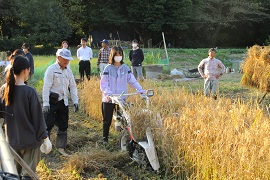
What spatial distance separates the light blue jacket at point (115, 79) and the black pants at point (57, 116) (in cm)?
58

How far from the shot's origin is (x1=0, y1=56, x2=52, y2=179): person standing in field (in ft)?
9.53

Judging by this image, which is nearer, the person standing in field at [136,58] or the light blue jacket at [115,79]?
the light blue jacket at [115,79]

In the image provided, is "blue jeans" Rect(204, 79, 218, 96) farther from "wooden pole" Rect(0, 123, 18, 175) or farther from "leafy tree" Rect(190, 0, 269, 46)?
"leafy tree" Rect(190, 0, 269, 46)

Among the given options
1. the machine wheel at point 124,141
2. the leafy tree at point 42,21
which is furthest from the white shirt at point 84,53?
the leafy tree at point 42,21

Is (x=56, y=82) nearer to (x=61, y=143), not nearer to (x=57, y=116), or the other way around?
(x=57, y=116)

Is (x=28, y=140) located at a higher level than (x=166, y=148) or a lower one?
higher

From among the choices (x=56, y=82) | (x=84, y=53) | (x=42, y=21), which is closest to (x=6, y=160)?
(x=56, y=82)

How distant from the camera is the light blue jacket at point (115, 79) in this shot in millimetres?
4879

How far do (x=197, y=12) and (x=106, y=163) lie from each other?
30100 millimetres

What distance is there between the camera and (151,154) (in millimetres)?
3822

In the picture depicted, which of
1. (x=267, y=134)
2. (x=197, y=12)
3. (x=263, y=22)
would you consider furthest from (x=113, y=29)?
(x=267, y=134)

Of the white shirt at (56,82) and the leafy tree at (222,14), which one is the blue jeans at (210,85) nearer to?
the white shirt at (56,82)

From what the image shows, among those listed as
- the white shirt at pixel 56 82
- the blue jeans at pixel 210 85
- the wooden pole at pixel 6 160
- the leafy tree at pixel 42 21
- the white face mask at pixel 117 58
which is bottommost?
the blue jeans at pixel 210 85

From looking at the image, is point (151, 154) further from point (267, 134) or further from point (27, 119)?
point (27, 119)
